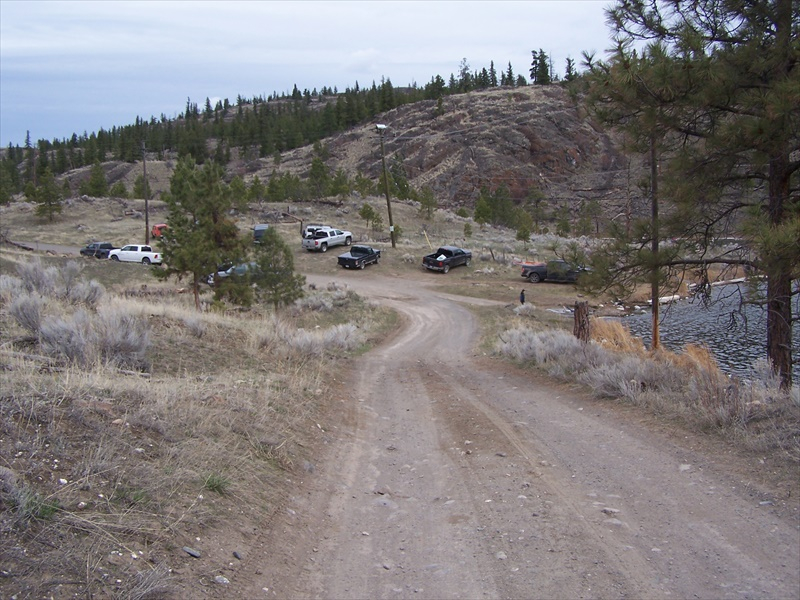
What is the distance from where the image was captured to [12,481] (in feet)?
14.3

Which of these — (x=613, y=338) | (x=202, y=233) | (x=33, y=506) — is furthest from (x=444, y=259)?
(x=33, y=506)

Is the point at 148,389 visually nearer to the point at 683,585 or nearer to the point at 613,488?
the point at 613,488

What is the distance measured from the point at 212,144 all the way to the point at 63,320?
150m

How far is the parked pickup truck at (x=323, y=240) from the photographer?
47.2m

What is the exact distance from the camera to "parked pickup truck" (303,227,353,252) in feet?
155

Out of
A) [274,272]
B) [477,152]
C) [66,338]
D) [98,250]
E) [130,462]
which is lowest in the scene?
[130,462]

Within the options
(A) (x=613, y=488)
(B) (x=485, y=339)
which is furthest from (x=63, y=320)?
(B) (x=485, y=339)

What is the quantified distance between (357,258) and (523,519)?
37779 mm

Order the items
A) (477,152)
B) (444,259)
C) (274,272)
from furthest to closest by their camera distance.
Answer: (477,152) → (444,259) → (274,272)

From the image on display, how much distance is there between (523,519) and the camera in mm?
5828

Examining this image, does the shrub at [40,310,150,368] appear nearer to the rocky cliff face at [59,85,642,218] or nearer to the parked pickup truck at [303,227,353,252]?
the parked pickup truck at [303,227,353,252]

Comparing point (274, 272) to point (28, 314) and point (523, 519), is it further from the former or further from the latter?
point (523, 519)

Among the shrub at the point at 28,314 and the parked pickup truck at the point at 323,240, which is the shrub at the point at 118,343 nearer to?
the shrub at the point at 28,314

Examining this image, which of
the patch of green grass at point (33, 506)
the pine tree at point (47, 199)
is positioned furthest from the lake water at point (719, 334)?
the pine tree at point (47, 199)
